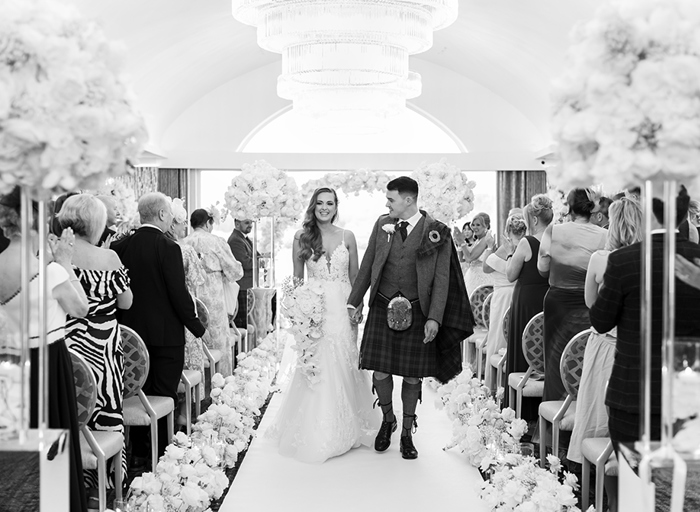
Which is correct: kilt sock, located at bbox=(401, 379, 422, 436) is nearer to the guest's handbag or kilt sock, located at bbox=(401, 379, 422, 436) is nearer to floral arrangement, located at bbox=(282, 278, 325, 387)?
the guest's handbag

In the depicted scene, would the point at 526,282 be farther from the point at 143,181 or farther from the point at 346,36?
the point at 143,181

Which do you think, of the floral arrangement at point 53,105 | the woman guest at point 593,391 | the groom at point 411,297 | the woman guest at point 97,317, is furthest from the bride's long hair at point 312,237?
the floral arrangement at point 53,105

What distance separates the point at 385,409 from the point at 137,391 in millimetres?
1772

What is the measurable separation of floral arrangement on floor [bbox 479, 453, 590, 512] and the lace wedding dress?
129cm

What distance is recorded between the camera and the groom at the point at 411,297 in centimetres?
534

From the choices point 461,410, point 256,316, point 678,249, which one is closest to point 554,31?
point 256,316

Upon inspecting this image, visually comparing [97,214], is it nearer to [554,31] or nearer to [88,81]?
[88,81]

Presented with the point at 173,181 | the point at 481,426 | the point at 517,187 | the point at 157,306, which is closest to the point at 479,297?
the point at 481,426

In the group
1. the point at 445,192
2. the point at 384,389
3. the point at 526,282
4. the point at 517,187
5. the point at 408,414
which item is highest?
the point at 517,187

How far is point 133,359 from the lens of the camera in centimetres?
448

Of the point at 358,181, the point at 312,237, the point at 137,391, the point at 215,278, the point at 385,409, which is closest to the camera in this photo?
the point at 137,391

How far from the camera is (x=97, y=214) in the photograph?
4.23 metres

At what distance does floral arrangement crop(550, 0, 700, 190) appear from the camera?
190 centimetres

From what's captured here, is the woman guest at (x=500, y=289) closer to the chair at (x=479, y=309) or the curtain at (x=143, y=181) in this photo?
the chair at (x=479, y=309)
